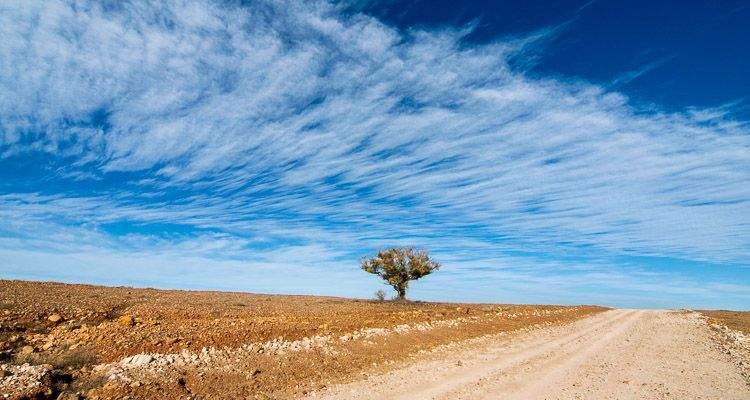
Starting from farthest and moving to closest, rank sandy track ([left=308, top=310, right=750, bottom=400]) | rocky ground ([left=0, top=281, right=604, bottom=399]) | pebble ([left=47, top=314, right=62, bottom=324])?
pebble ([left=47, top=314, right=62, bottom=324]) < sandy track ([left=308, top=310, right=750, bottom=400]) < rocky ground ([left=0, top=281, right=604, bottom=399])

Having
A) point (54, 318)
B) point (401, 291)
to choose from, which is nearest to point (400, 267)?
point (401, 291)

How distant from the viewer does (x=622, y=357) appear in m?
19.2

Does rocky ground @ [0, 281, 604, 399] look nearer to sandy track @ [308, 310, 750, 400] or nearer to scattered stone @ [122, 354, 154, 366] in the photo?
scattered stone @ [122, 354, 154, 366]

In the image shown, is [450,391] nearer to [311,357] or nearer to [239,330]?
[311,357]

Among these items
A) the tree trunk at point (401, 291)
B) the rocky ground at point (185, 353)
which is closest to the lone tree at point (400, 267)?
the tree trunk at point (401, 291)

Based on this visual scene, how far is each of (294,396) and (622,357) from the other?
14.0 metres

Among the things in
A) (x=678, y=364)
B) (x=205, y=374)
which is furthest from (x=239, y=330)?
(x=678, y=364)

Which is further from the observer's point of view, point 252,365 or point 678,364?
point 678,364

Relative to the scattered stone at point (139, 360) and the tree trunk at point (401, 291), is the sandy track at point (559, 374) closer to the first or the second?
the scattered stone at point (139, 360)

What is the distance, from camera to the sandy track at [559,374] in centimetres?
1270

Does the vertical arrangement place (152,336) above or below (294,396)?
above

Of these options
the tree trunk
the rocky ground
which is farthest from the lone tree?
the rocky ground

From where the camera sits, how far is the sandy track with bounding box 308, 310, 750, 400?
12.7 m

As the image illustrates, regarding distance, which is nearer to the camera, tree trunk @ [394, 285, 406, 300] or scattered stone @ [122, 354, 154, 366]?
scattered stone @ [122, 354, 154, 366]
